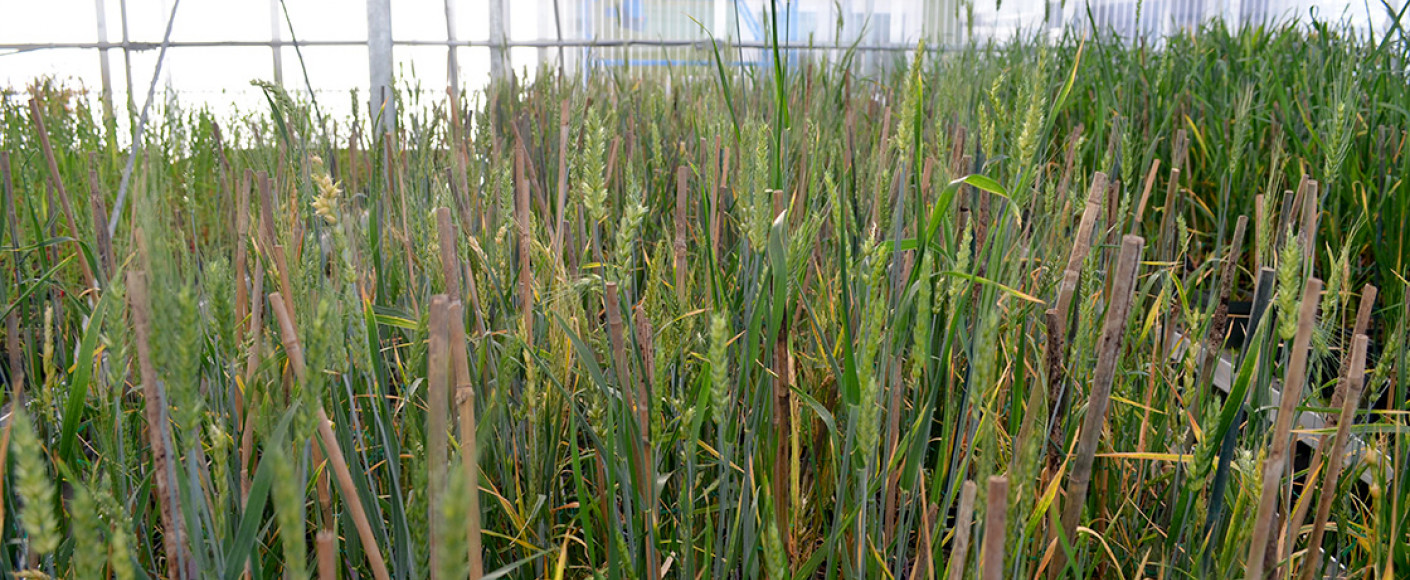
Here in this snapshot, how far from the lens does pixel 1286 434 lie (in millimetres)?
397

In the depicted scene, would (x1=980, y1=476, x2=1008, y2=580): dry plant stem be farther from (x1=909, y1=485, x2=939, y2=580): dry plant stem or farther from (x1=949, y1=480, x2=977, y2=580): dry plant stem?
(x1=909, y1=485, x2=939, y2=580): dry plant stem

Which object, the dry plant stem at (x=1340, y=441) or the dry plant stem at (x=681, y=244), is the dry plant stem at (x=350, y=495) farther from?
the dry plant stem at (x=1340, y=441)

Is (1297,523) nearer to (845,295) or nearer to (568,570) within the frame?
(845,295)

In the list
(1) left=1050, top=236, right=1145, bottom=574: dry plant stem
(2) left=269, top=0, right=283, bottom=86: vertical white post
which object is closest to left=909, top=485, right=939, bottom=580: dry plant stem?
(1) left=1050, top=236, right=1145, bottom=574: dry plant stem

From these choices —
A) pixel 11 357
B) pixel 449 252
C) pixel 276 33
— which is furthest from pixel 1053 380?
pixel 276 33

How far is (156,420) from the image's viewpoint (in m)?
0.35

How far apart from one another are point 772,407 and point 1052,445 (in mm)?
169

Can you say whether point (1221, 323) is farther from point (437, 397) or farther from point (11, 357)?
point (11, 357)

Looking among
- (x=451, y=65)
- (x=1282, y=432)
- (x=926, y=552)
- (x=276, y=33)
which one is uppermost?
(x=276, y=33)

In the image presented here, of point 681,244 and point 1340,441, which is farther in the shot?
point 681,244

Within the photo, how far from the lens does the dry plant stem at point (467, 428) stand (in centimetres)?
39

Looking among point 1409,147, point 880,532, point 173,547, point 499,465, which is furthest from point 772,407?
point 1409,147

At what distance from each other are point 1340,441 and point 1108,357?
0.47 ft

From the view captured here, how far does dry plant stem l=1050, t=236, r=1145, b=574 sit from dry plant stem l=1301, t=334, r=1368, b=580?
11 cm
